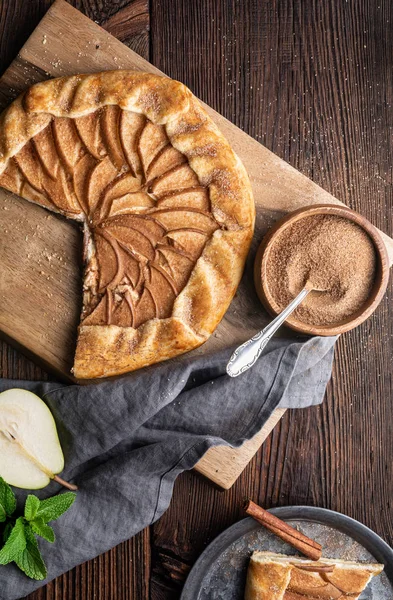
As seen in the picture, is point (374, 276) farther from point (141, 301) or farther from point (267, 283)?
point (141, 301)

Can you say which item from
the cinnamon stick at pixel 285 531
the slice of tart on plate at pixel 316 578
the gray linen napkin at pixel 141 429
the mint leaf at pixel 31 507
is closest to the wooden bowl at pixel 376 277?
the gray linen napkin at pixel 141 429

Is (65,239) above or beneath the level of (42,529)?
above

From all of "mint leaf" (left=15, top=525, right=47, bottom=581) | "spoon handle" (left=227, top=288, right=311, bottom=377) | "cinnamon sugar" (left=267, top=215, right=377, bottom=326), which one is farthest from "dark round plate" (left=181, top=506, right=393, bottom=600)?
"cinnamon sugar" (left=267, top=215, right=377, bottom=326)

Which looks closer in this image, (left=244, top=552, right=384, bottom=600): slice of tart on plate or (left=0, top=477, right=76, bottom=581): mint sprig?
(left=0, top=477, right=76, bottom=581): mint sprig

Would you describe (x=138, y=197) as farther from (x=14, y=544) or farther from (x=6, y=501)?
(x=14, y=544)

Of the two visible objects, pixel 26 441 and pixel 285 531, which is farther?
pixel 285 531

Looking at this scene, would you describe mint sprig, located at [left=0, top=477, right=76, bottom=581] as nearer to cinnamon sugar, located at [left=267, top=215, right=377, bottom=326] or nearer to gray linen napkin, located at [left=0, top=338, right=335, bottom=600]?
gray linen napkin, located at [left=0, top=338, right=335, bottom=600]

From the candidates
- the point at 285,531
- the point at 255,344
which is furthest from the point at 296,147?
the point at 285,531
